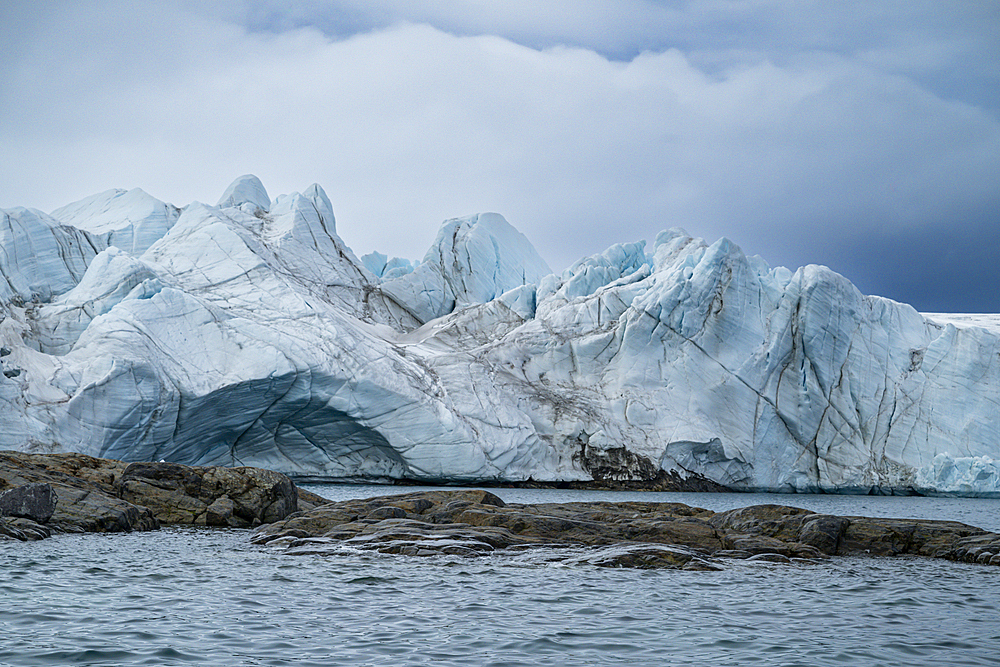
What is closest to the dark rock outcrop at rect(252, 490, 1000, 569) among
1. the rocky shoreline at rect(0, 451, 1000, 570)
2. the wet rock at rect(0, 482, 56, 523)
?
the rocky shoreline at rect(0, 451, 1000, 570)

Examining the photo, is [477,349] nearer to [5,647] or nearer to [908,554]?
[908,554]

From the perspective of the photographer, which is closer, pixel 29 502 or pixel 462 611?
pixel 462 611

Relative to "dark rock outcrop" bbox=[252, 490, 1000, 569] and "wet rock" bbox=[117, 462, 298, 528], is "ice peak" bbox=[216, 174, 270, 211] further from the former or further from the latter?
"dark rock outcrop" bbox=[252, 490, 1000, 569]

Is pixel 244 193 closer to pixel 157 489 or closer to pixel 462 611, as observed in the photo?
pixel 157 489

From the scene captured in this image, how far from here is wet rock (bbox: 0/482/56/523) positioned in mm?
12633

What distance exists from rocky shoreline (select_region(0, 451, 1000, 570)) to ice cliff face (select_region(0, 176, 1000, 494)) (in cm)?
746

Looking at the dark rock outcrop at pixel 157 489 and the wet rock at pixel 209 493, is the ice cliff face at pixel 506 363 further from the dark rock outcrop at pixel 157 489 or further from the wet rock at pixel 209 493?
the wet rock at pixel 209 493

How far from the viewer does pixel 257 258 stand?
98.0 ft

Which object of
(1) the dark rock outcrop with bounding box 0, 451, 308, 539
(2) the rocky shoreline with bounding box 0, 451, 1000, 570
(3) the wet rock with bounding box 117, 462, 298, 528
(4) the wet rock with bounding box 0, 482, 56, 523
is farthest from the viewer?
(3) the wet rock with bounding box 117, 462, 298, 528

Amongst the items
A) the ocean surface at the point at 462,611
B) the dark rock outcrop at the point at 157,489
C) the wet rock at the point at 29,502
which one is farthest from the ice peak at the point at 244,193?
the ocean surface at the point at 462,611

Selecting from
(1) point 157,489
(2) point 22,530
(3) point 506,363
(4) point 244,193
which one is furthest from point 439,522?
(4) point 244,193

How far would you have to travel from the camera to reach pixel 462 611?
24.4ft

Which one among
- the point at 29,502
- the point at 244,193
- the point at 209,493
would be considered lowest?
the point at 209,493

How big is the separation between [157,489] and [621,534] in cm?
847
